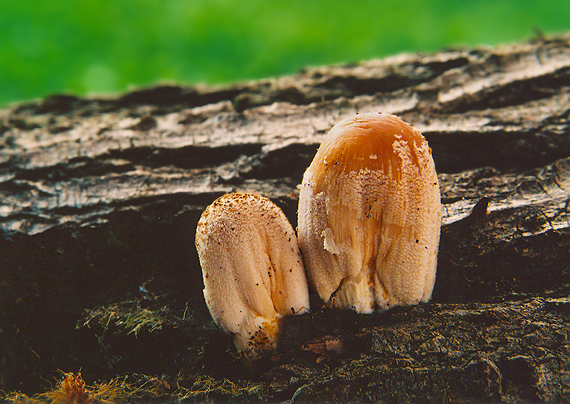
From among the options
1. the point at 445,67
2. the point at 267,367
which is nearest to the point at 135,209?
the point at 267,367

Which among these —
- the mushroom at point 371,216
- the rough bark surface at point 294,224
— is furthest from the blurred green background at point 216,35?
the mushroom at point 371,216

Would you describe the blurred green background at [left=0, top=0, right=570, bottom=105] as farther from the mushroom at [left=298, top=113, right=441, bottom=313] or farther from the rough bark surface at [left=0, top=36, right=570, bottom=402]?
the mushroom at [left=298, top=113, right=441, bottom=313]

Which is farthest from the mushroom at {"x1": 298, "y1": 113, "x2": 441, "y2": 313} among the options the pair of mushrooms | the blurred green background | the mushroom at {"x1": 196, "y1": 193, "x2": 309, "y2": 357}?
the blurred green background

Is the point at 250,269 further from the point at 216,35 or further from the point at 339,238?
the point at 216,35

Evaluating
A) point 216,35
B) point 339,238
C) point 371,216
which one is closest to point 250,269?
point 339,238

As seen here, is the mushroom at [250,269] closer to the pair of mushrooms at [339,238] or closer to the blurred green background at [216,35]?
the pair of mushrooms at [339,238]

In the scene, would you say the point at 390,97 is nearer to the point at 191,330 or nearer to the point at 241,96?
the point at 241,96
